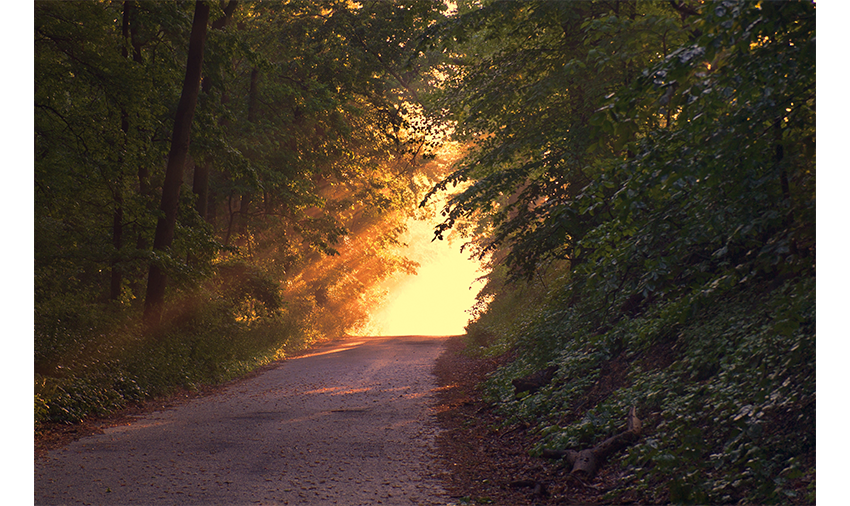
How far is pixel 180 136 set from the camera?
13.0 metres

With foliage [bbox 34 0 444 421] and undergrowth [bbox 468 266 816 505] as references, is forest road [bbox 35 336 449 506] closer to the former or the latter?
foliage [bbox 34 0 444 421]

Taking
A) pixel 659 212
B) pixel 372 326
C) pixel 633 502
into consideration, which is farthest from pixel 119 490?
pixel 372 326

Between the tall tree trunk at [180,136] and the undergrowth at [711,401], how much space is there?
8853 mm

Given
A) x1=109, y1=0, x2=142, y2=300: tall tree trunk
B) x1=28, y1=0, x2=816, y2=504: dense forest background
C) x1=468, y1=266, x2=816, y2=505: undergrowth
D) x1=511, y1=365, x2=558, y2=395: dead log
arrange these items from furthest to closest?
x1=109, y1=0, x2=142, y2=300: tall tree trunk, x1=511, y1=365, x2=558, y2=395: dead log, x1=28, y1=0, x2=816, y2=504: dense forest background, x1=468, y1=266, x2=816, y2=505: undergrowth

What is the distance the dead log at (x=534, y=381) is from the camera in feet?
30.8

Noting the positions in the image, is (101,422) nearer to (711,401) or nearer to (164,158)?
(164,158)

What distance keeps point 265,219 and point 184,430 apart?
51.3 ft

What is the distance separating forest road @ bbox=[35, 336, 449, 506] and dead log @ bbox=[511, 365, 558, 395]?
1557mm

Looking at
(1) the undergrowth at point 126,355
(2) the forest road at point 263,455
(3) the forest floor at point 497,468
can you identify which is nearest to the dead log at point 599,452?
(3) the forest floor at point 497,468

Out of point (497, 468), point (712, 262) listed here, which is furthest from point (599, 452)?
point (712, 262)

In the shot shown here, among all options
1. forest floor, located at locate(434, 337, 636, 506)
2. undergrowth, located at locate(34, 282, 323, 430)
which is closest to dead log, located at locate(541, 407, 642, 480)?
forest floor, located at locate(434, 337, 636, 506)

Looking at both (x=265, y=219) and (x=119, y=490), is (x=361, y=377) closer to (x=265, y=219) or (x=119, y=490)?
(x=119, y=490)

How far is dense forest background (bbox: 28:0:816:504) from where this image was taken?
4043mm

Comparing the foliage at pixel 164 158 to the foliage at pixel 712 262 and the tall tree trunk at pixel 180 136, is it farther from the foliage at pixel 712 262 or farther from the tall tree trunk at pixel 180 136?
the foliage at pixel 712 262
